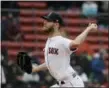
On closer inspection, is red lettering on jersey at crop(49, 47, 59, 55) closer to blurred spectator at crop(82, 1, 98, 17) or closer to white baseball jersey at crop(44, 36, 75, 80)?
white baseball jersey at crop(44, 36, 75, 80)

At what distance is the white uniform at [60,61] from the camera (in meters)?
7.89

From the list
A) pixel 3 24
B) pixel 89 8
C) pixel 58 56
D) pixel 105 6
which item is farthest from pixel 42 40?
pixel 58 56

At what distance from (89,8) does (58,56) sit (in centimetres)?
670

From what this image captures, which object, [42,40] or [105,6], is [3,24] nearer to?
[42,40]

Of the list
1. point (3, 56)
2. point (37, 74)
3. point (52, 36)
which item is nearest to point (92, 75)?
point (37, 74)

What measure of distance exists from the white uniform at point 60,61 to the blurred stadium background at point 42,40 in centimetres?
448

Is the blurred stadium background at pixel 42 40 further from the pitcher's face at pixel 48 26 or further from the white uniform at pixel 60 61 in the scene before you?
the pitcher's face at pixel 48 26

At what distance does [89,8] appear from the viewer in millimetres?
14516

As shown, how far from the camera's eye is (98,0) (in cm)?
1495

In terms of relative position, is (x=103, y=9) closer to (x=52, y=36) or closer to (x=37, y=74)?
(x=37, y=74)

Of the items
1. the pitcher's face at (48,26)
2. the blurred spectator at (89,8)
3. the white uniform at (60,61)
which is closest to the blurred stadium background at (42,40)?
the blurred spectator at (89,8)

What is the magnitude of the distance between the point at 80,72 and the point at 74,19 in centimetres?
226

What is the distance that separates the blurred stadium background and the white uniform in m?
4.48

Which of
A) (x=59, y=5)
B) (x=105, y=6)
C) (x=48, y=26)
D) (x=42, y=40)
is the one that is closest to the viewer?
(x=48, y=26)
